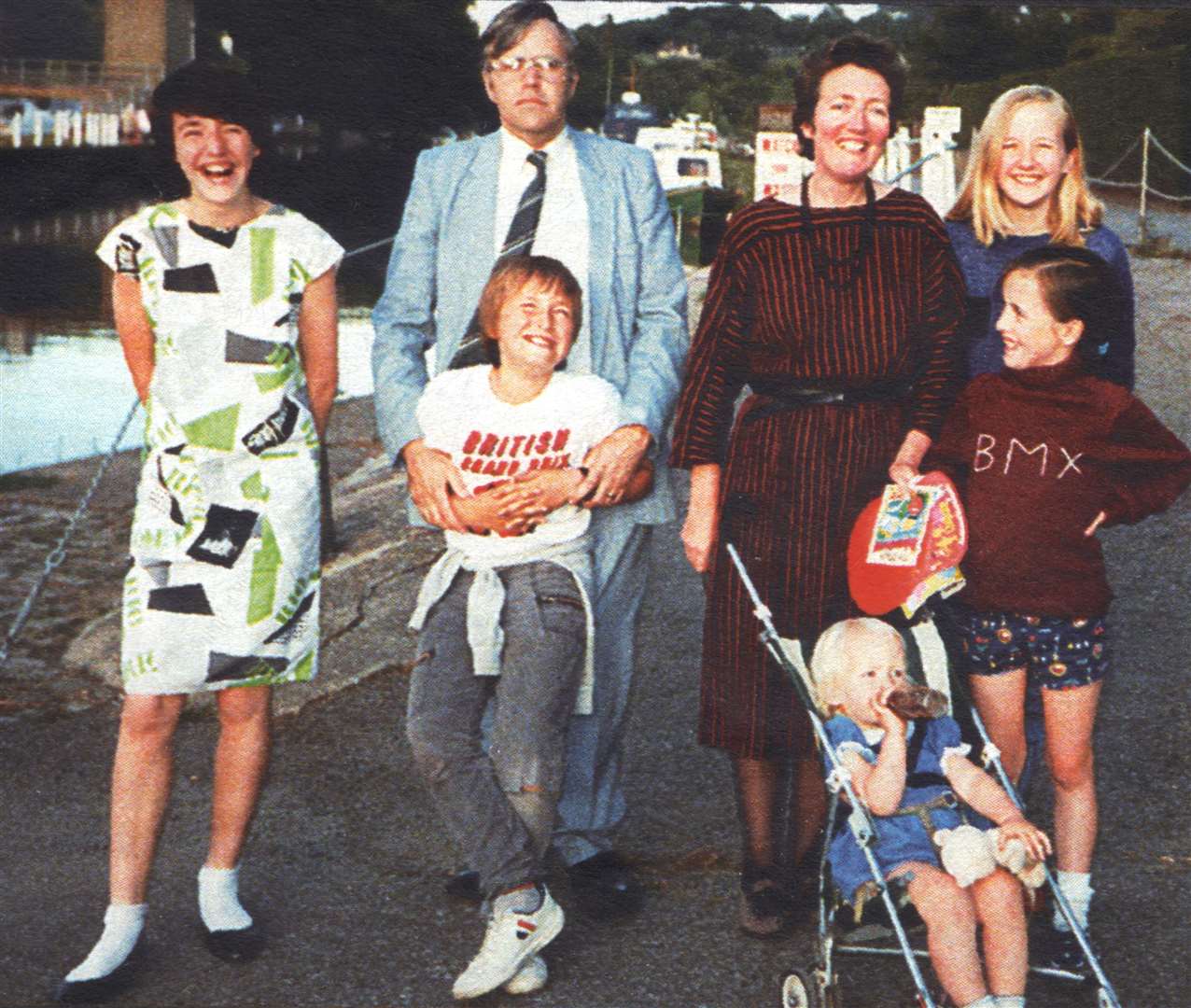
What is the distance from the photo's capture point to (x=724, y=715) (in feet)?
11.9

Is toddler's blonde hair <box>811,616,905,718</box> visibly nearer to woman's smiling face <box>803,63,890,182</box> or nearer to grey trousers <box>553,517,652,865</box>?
grey trousers <box>553,517,652,865</box>

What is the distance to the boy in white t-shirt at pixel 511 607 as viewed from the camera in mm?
3230

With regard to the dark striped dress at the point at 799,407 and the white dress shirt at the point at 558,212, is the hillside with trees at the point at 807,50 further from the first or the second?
the dark striped dress at the point at 799,407

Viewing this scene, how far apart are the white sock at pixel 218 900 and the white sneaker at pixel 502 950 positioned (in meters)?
0.56

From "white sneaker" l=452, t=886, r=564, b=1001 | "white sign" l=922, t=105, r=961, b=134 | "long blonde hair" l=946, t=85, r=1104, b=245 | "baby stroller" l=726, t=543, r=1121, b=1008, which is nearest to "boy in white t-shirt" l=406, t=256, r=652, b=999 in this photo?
"white sneaker" l=452, t=886, r=564, b=1001

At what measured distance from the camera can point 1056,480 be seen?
3238mm

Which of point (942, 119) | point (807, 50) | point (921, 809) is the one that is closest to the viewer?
point (921, 809)

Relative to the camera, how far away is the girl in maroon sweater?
3.23 metres

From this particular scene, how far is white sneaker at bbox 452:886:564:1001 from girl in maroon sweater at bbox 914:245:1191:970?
1033 millimetres

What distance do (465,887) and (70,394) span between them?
7.01 m

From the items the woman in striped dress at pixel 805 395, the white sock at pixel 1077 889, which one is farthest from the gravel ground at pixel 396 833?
the woman in striped dress at pixel 805 395

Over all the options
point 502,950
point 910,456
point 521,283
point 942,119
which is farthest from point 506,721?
point 942,119

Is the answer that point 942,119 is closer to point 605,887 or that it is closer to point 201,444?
point 605,887

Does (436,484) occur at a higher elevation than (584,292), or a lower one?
lower
